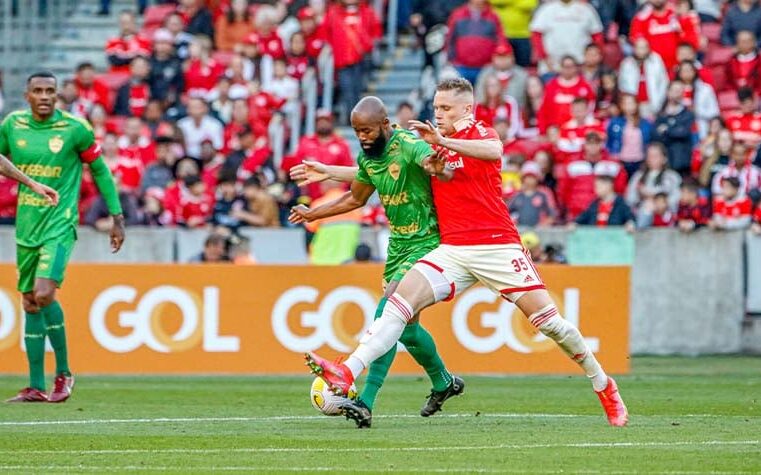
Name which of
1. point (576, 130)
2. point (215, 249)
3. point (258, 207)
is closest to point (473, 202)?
point (215, 249)

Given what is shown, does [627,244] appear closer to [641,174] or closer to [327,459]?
[641,174]

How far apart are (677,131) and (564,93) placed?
5.60ft

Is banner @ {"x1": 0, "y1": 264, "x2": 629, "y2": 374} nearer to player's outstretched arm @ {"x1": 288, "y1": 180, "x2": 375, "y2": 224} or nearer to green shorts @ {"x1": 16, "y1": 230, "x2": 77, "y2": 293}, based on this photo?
green shorts @ {"x1": 16, "y1": 230, "x2": 77, "y2": 293}

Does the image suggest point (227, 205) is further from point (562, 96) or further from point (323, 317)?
point (562, 96)

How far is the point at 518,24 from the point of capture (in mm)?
24250

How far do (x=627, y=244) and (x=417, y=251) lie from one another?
950cm

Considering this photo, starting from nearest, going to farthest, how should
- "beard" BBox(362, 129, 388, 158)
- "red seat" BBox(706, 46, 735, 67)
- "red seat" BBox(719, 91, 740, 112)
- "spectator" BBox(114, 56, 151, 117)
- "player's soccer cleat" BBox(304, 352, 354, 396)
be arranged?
"player's soccer cleat" BBox(304, 352, 354, 396)
"beard" BBox(362, 129, 388, 158)
"red seat" BBox(719, 91, 740, 112)
"red seat" BBox(706, 46, 735, 67)
"spectator" BBox(114, 56, 151, 117)

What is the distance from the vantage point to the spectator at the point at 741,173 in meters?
20.3

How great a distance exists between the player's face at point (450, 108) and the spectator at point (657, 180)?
10.1m

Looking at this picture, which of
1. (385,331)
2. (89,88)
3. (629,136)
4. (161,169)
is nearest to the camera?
(385,331)

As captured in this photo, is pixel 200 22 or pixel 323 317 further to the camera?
pixel 200 22

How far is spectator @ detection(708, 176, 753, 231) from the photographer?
2034 centimetres

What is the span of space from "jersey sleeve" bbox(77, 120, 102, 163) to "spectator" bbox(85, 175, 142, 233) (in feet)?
23.3

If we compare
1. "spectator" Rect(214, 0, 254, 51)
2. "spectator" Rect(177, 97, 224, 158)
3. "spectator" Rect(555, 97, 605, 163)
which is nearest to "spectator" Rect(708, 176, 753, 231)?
"spectator" Rect(555, 97, 605, 163)
